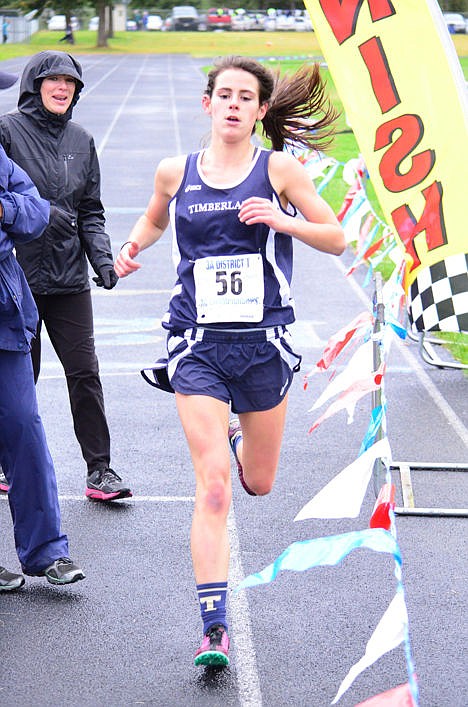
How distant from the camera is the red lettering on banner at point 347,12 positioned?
545 centimetres

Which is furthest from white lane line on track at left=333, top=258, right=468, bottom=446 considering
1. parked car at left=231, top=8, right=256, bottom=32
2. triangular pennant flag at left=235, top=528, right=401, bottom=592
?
parked car at left=231, top=8, right=256, bottom=32

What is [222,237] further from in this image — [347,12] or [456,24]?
[456,24]

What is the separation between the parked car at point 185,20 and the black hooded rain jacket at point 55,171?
11041 cm

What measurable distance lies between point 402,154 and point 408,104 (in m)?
0.23

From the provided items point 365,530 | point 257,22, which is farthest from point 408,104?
point 257,22

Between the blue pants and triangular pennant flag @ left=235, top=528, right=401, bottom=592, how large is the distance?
6.01 feet

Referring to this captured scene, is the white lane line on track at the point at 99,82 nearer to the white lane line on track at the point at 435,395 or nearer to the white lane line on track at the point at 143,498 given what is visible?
the white lane line on track at the point at 435,395

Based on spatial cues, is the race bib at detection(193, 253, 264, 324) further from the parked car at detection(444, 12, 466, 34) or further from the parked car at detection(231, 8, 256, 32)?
the parked car at detection(231, 8, 256, 32)

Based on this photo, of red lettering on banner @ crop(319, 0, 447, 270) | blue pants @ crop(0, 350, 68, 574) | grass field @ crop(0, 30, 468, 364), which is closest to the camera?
blue pants @ crop(0, 350, 68, 574)

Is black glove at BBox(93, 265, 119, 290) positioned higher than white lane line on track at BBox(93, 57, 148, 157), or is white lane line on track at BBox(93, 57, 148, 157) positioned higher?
white lane line on track at BBox(93, 57, 148, 157)

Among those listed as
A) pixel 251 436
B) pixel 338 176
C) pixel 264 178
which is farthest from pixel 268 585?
pixel 338 176

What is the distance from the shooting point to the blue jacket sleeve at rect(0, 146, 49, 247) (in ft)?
15.0

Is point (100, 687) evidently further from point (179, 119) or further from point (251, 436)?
point (179, 119)

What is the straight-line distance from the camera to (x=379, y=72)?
553 cm
